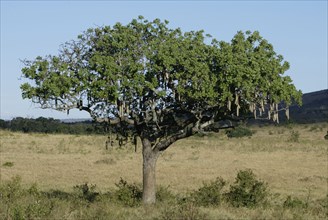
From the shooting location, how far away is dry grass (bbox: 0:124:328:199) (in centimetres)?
3132

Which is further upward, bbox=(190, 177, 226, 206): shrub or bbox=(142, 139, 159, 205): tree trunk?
bbox=(142, 139, 159, 205): tree trunk

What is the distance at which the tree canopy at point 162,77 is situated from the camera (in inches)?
676

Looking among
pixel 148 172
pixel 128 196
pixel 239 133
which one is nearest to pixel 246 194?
pixel 148 172

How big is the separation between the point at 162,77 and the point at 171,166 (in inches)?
934

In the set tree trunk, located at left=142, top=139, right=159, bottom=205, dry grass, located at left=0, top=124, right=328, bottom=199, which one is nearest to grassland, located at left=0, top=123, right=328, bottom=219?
dry grass, located at left=0, top=124, right=328, bottom=199

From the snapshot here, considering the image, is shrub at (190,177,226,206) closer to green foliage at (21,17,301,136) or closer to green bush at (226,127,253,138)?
green foliage at (21,17,301,136)

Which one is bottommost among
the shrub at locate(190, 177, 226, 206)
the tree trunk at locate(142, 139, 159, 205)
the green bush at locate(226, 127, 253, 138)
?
the shrub at locate(190, 177, 226, 206)

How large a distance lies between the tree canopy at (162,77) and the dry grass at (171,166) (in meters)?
9.90

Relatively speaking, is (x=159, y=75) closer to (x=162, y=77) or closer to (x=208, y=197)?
(x=162, y=77)

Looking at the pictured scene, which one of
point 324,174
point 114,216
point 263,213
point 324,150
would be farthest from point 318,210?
point 324,150

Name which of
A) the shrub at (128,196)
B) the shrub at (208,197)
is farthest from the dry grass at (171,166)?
the shrub at (208,197)

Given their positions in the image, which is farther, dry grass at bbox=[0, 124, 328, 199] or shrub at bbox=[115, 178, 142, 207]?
dry grass at bbox=[0, 124, 328, 199]

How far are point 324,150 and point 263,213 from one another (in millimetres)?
38080

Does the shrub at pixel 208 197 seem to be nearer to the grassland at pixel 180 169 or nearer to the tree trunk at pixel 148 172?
the grassland at pixel 180 169
